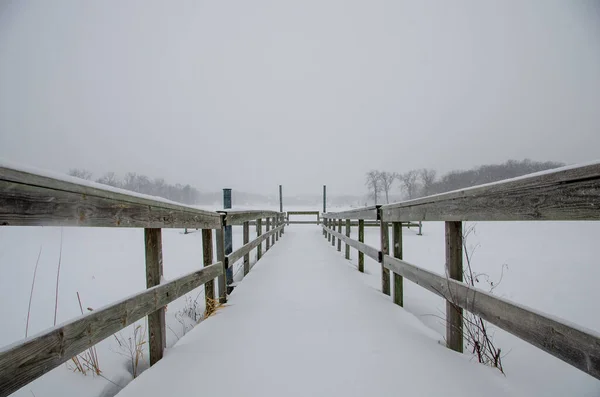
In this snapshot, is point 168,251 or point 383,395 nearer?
point 383,395

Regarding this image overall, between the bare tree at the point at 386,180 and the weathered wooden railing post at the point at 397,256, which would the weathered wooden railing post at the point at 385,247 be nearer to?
the weathered wooden railing post at the point at 397,256

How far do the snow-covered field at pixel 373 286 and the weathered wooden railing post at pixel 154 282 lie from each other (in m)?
0.39

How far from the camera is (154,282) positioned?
1860 mm

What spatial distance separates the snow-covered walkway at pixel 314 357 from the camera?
4.98ft

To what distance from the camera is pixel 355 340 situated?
2.09 metres

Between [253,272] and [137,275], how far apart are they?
9.21ft

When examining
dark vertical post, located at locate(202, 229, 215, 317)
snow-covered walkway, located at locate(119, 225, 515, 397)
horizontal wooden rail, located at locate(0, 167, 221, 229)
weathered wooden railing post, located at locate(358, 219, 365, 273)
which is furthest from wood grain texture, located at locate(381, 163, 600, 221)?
weathered wooden railing post, located at locate(358, 219, 365, 273)

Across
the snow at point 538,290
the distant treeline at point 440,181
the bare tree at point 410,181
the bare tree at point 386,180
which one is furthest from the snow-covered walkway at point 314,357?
the bare tree at point 386,180

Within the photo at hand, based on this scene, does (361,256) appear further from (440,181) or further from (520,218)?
(440,181)

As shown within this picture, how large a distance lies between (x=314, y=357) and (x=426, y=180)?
49854mm

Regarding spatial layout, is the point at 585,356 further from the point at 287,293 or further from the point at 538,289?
the point at 538,289

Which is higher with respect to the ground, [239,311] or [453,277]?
[453,277]

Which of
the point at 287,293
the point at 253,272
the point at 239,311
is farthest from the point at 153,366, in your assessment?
the point at 253,272

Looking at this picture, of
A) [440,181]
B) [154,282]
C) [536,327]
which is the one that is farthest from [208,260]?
[440,181]
